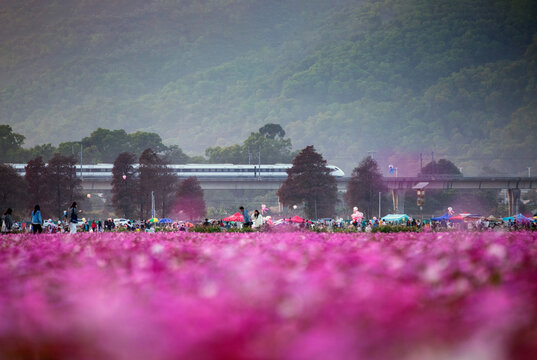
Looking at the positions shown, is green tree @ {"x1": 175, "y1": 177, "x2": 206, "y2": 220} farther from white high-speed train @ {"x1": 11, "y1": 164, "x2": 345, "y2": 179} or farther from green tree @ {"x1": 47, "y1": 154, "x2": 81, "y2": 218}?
white high-speed train @ {"x1": 11, "y1": 164, "x2": 345, "y2": 179}

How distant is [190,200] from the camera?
10781 centimetres

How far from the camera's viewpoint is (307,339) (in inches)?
127

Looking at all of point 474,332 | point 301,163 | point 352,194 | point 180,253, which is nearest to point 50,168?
point 301,163

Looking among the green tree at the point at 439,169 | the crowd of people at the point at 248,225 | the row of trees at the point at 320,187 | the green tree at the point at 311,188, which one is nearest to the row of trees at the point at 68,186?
the green tree at the point at 311,188

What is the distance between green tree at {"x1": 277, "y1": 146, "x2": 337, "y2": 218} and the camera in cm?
9681

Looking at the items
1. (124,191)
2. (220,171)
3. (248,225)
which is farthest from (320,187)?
(248,225)

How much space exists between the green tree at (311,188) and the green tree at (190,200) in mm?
15325

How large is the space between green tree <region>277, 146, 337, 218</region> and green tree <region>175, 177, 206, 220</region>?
15325mm

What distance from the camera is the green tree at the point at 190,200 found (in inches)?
4225

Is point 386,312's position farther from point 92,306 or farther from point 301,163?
point 301,163

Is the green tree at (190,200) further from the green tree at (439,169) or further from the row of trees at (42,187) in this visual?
the green tree at (439,169)

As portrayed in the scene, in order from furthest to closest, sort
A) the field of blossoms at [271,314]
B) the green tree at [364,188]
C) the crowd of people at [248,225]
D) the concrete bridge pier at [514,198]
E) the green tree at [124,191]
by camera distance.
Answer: the concrete bridge pier at [514,198], the green tree at [364,188], the green tree at [124,191], the crowd of people at [248,225], the field of blossoms at [271,314]

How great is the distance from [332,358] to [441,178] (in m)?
134

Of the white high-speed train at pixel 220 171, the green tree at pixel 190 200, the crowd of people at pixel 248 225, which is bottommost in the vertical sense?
the crowd of people at pixel 248 225
